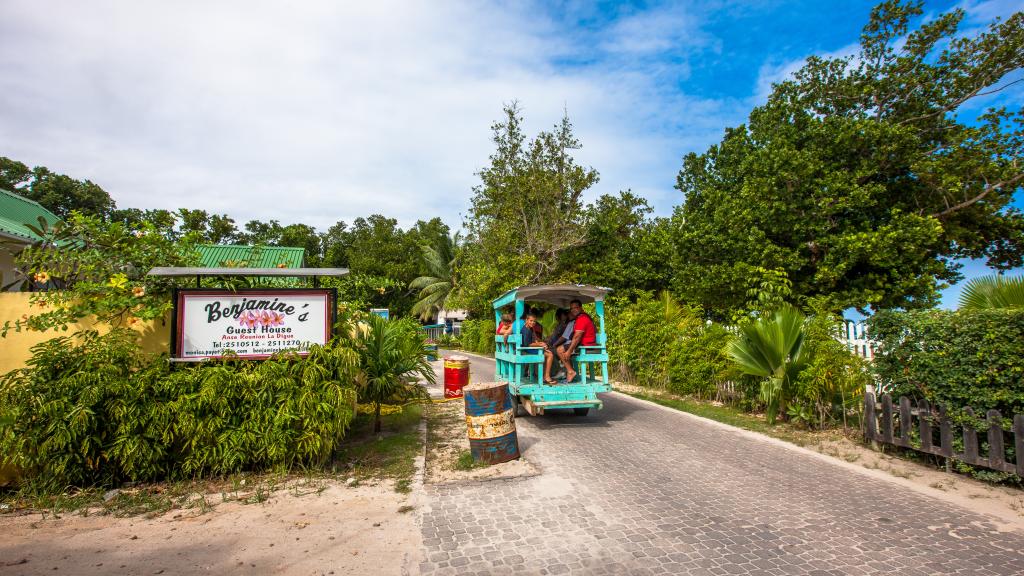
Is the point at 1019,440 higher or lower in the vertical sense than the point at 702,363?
lower

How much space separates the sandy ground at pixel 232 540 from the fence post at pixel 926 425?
620cm

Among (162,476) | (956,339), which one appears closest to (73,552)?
(162,476)

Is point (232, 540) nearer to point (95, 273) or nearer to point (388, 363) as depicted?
point (388, 363)

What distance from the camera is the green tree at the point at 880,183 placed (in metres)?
15.2

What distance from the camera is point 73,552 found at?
427cm

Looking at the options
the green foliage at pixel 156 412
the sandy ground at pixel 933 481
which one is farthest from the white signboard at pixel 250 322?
the sandy ground at pixel 933 481

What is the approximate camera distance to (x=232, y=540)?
447 centimetres

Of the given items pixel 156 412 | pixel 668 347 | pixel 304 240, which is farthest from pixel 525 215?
pixel 304 240

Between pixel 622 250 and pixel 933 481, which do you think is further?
pixel 622 250

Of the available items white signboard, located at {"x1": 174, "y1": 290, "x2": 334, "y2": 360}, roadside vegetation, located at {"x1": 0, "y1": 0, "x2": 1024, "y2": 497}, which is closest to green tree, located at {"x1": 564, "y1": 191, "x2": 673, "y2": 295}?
roadside vegetation, located at {"x1": 0, "y1": 0, "x2": 1024, "y2": 497}

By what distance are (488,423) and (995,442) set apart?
569cm

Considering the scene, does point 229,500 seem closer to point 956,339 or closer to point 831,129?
point 956,339

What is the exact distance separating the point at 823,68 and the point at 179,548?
2268cm

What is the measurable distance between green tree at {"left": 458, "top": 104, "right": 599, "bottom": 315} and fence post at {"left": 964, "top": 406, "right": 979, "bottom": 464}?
18.8 meters
